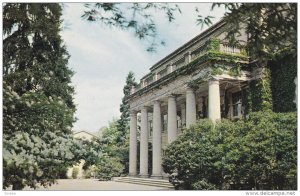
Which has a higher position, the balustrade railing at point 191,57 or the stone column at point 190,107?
the balustrade railing at point 191,57

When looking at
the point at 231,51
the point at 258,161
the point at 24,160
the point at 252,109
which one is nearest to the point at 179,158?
the point at 258,161

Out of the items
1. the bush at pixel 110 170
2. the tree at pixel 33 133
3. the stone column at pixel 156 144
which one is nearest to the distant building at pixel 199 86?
the stone column at pixel 156 144

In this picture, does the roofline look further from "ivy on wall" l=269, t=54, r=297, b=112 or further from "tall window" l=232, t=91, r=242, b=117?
"ivy on wall" l=269, t=54, r=297, b=112

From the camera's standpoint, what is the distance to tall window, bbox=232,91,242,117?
88.6 feet

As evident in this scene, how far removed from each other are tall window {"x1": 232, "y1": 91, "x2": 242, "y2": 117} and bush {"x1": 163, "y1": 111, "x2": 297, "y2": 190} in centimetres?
666

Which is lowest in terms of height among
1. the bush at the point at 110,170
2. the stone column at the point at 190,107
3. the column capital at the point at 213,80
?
the bush at the point at 110,170

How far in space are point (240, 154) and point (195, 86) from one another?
891cm

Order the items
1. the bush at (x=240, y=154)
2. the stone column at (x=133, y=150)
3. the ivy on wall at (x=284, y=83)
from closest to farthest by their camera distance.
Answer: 1. the bush at (x=240, y=154)
2. the ivy on wall at (x=284, y=83)
3. the stone column at (x=133, y=150)

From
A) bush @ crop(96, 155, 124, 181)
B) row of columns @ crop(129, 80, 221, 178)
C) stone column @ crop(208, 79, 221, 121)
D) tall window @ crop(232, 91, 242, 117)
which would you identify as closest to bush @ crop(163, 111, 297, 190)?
stone column @ crop(208, 79, 221, 121)

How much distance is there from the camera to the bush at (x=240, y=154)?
16.9m

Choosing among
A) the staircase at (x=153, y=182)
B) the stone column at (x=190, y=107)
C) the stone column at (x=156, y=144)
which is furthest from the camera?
the stone column at (x=156, y=144)

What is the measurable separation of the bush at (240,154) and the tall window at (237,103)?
6.66 metres

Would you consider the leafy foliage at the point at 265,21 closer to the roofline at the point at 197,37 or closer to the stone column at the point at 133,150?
the roofline at the point at 197,37

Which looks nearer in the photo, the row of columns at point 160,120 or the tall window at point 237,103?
the row of columns at point 160,120
